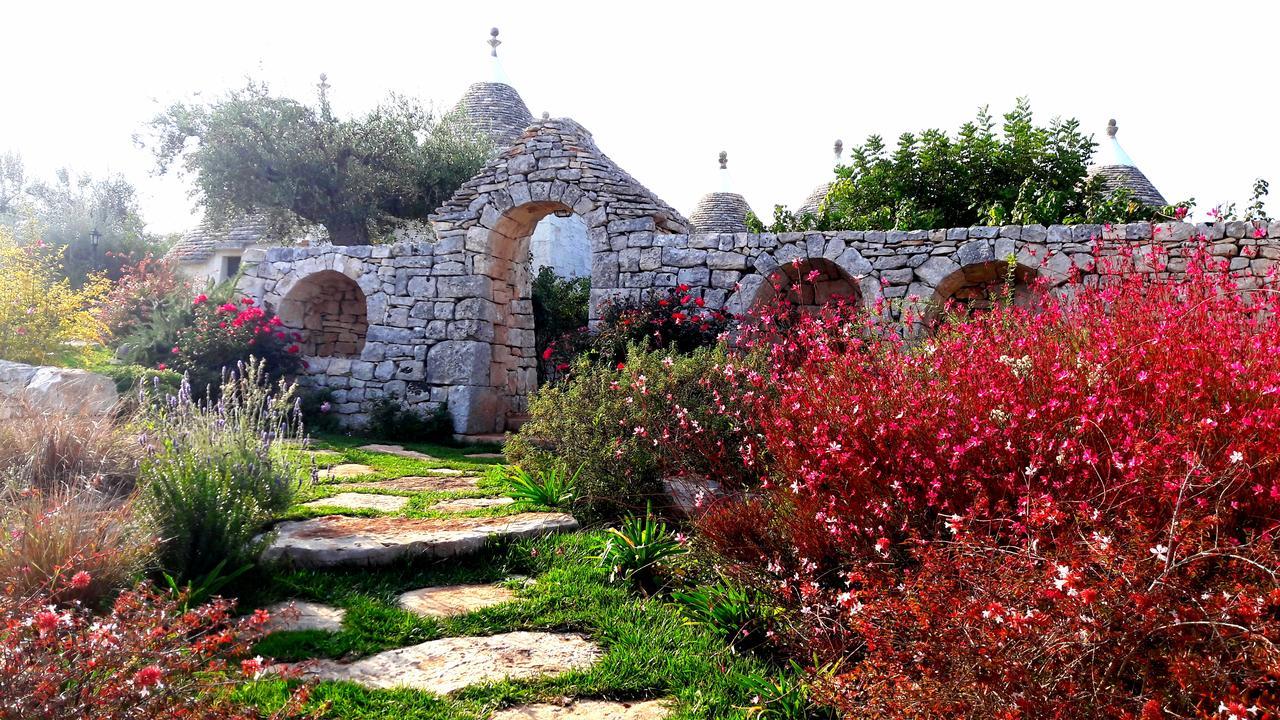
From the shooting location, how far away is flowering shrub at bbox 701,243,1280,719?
190 cm

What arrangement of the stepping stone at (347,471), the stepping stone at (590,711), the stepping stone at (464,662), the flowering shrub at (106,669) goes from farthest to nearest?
the stepping stone at (347,471) < the stepping stone at (464,662) < the stepping stone at (590,711) < the flowering shrub at (106,669)

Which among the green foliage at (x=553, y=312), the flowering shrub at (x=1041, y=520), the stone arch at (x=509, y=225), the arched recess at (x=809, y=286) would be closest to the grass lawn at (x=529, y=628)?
the flowering shrub at (x=1041, y=520)

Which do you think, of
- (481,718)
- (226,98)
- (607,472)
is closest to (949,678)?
(481,718)

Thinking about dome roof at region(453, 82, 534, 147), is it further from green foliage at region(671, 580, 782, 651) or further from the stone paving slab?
green foliage at region(671, 580, 782, 651)

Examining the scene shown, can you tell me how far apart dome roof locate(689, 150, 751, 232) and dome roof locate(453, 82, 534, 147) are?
4.61 metres

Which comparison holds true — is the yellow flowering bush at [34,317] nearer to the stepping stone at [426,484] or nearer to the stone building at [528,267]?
the stone building at [528,267]

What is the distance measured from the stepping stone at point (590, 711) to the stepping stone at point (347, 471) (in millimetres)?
3873

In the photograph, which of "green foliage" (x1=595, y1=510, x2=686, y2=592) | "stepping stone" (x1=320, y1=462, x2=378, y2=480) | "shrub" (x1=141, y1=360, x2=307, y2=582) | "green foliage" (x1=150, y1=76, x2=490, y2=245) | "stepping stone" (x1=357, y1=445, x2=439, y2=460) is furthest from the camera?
"green foliage" (x1=150, y1=76, x2=490, y2=245)

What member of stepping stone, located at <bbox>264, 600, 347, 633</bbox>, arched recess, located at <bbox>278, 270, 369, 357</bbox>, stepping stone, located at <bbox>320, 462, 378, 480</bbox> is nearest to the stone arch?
arched recess, located at <bbox>278, 270, 369, 357</bbox>

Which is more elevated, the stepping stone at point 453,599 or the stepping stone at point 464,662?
the stepping stone at point 453,599

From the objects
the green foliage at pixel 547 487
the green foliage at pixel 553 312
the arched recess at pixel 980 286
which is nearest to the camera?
the green foliage at pixel 547 487

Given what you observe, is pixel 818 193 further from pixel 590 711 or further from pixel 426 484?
pixel 590 711

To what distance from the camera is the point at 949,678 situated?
2.17 meters

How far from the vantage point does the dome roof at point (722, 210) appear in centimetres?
1894
